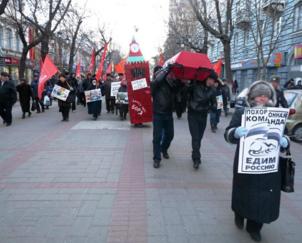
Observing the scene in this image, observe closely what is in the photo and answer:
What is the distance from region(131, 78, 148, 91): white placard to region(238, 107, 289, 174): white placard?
24.5 feet

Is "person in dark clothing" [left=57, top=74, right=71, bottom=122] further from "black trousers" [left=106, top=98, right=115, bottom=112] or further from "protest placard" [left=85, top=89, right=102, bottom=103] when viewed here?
"black trousers" [left=106, top=98, right=115, bottom=112]

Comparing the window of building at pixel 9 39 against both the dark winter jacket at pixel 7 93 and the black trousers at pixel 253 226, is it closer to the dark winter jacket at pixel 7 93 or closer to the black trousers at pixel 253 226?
the dark winter jacket at pixel 7 93

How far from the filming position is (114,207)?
431 centimetres

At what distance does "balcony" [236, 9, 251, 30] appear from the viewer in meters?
19.4

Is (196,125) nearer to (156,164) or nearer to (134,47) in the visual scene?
(156,164)

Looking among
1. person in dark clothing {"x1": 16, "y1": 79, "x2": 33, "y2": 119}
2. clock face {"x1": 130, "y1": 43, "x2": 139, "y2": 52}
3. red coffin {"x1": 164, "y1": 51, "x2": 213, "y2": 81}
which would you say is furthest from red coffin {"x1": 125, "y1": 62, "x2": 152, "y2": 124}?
person in dark clothing {"x1": 16, "y1": 79, "x2": 33, "y2": 119}

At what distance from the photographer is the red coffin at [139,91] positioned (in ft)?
34.3

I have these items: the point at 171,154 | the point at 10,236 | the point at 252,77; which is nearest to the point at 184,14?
the point at 252,77

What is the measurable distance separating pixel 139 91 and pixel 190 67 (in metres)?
5.21

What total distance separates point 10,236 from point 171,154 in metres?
4.17

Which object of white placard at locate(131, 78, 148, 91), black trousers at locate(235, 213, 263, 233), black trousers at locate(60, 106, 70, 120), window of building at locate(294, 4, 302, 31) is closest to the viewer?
black trousers at locate(235, 213, 263, 233)

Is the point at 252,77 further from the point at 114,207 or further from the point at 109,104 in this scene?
the point at 114,207

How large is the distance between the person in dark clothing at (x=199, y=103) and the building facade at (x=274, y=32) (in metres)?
12.8

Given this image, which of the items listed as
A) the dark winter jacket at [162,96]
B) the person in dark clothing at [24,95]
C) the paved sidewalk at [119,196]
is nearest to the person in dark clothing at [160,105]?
the dark winter jacket at [162,96]
